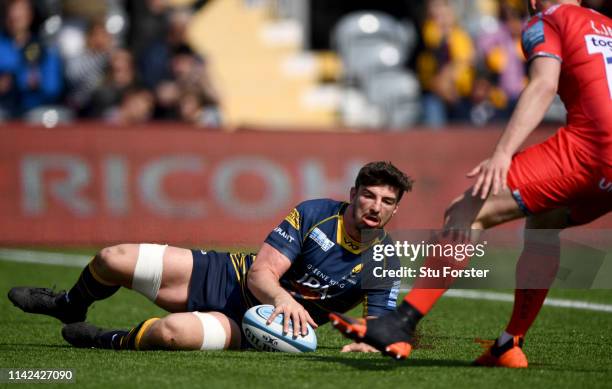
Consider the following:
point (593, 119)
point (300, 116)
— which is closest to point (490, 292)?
point (593, 119)

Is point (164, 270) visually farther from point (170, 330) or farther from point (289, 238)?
point (289, 238)

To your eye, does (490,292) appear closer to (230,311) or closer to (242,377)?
(230,311)

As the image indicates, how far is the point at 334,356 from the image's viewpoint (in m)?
6.60

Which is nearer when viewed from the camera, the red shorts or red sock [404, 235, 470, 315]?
the red shorts

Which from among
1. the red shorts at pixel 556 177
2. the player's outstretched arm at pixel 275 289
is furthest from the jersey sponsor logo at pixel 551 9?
the player's outstretched arm at pixel 275 289

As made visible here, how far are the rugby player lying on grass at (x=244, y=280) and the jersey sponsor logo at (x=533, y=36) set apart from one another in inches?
45.3

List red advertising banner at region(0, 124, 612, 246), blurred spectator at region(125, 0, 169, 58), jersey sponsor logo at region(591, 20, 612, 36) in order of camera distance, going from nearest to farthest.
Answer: jersey sponsor logo at region(591, 20, 612, 36) < red advertising banner at region(0, 124, 612, 246) < blurred spectator at region(125, 0, 169, 58)

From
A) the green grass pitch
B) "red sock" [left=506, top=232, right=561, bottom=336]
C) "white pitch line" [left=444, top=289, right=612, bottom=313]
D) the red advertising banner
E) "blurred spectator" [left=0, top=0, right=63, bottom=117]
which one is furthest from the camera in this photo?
"blurred spectator" [left=0, top=0, right=63, bottom=117]

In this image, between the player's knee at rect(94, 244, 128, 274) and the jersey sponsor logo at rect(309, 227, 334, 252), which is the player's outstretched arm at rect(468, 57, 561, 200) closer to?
the jersey sponsor logo at rect(309, 227, 334, 252)

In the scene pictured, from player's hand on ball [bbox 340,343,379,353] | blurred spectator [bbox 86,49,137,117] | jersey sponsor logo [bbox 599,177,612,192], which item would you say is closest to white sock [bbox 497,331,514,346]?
player's hand on ball [bbox 340,343,379,353]

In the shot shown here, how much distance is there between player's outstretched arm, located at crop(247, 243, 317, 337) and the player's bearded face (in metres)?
0.52

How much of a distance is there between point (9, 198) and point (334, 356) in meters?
7.87

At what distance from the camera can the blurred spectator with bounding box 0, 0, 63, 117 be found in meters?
14.8

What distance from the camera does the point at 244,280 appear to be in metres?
7.02
